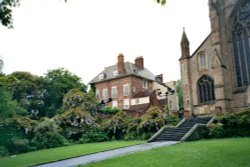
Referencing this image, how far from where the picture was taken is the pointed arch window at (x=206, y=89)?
36.4m

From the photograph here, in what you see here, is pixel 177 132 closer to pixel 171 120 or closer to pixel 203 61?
pixel 171 120

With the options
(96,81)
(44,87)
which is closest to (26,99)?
(44,87)

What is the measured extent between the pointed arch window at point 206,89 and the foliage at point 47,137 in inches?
654

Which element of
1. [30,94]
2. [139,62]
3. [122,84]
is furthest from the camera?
[139,62]

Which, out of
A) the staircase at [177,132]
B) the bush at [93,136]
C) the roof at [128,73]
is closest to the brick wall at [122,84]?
the roof at [128,73]

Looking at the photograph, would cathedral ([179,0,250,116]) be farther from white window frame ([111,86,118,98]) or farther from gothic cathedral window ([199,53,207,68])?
white window frame ([111,86,118,98])

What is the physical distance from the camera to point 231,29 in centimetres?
3572

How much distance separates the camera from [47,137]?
27984 millimetres

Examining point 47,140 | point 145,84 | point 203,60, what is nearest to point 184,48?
point 203,60

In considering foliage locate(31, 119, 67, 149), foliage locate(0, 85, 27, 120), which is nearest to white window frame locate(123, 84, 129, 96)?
foliage locate(31, 119, 67, 149)

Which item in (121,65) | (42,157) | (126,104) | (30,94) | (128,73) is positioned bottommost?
(42,157)

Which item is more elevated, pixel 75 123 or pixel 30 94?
pixel 30 94

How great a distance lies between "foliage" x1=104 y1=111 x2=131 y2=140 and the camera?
31.0 meters

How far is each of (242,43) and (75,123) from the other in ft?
63.9
